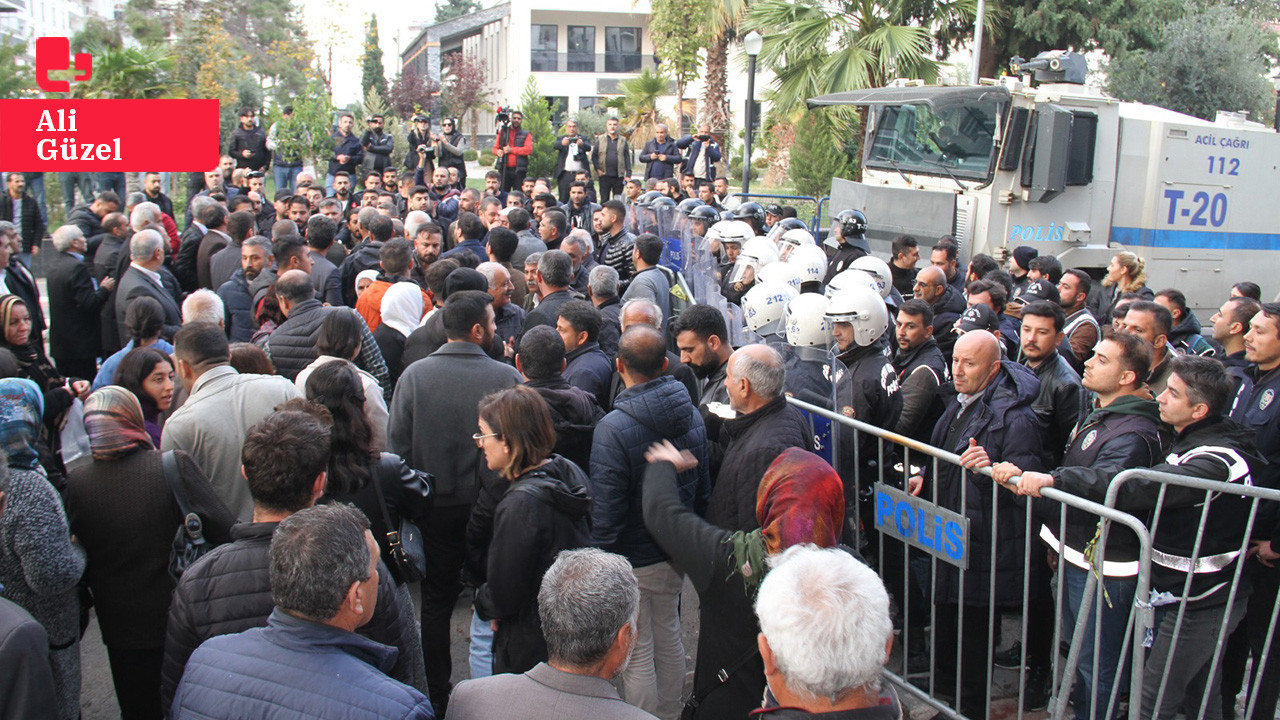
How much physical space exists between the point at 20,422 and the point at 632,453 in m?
2.16

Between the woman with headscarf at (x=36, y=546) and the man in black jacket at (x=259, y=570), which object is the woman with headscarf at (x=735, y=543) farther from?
the woman with headscarf at (x=36, y=546)

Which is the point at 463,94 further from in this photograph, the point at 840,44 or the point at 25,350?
the point at 25,350

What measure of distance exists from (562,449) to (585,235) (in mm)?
3674

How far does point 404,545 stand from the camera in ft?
12.3

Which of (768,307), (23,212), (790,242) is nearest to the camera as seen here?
(768,307)

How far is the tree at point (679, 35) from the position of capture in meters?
26.7

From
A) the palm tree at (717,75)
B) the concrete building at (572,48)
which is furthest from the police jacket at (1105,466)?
the concrete building at (572,48)

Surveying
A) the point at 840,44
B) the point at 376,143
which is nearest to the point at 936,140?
the point at 840,44

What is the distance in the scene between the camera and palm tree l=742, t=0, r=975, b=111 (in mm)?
15609

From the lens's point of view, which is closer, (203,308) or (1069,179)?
(203,308)

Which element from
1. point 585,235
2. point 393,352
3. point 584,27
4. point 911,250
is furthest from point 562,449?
point 584,27

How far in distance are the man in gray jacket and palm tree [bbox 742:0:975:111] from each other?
12.5 meters

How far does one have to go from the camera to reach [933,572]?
166 inches

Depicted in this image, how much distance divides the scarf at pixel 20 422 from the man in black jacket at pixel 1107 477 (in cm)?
360
